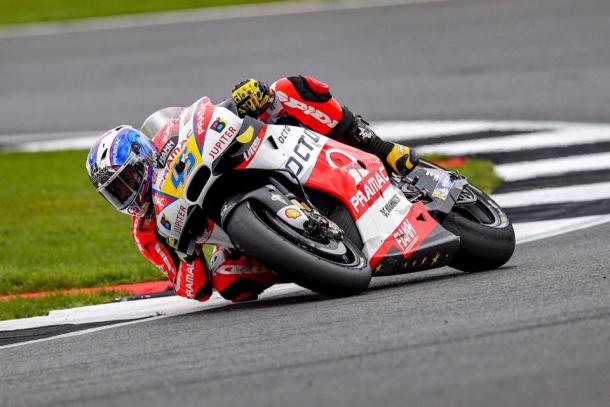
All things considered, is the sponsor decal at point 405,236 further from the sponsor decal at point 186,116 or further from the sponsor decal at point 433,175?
the sponsor decal at point 186,116

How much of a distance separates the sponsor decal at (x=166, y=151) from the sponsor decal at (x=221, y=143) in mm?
273

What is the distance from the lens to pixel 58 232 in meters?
10.7

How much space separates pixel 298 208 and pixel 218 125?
679 mm

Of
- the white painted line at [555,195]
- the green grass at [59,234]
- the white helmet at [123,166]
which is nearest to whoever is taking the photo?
the white helmet at [123,166]

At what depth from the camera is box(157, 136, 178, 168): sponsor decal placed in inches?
275

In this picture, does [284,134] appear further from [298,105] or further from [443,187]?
[443,187]

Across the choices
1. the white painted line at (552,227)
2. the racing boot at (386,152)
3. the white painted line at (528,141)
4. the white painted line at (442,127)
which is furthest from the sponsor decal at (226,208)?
the white painted line at (442,127)

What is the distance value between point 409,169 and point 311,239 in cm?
132

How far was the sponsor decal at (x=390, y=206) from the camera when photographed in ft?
23.4

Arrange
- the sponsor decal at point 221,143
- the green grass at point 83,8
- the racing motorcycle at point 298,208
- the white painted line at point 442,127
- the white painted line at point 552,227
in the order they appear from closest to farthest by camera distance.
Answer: the racing motorcycle at point 298,208
the sponsor decal at point 221,143
the white painted line at point 552,227
the white painted line at point 442,127
the green grass at point 83,8

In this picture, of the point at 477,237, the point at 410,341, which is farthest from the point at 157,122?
the point at 410,341

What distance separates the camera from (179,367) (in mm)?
5457

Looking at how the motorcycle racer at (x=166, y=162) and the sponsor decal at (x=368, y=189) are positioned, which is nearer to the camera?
the motorcycle racer at (x=166, y=162)

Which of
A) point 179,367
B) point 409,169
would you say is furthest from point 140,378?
point 409,169
